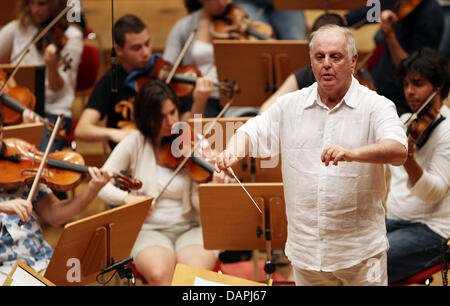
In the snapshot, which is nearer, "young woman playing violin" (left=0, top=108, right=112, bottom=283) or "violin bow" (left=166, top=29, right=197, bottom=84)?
"young woman playing violin" (left=0, top=108, right=112, bottom=283)

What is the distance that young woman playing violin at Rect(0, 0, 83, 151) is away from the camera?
3102 millimetres

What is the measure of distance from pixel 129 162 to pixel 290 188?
96 cm

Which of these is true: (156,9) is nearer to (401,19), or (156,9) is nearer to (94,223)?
(401,19)

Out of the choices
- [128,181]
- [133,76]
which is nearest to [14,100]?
[133,76]

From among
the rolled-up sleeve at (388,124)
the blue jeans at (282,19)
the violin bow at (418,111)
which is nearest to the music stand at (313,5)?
the blue jeans at (282,19)

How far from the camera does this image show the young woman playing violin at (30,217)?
1.99 meters

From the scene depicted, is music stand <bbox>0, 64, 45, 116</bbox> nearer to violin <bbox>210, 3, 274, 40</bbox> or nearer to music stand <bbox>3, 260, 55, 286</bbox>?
violin <bbox>210, 3, 274, 40</bbox>

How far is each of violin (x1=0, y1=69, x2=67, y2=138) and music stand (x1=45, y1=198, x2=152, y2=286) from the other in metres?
0.71

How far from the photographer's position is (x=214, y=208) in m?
2.06

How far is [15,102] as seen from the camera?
8.98 feet

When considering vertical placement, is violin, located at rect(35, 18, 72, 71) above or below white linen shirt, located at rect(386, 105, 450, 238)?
above

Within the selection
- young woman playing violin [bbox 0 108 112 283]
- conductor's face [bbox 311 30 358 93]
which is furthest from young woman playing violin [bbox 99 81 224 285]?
conductor's face [bbox 311 30 358 93]

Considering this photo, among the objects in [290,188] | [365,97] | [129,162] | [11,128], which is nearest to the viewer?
[365,97]

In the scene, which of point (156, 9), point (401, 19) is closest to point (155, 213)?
point (401, 19)
